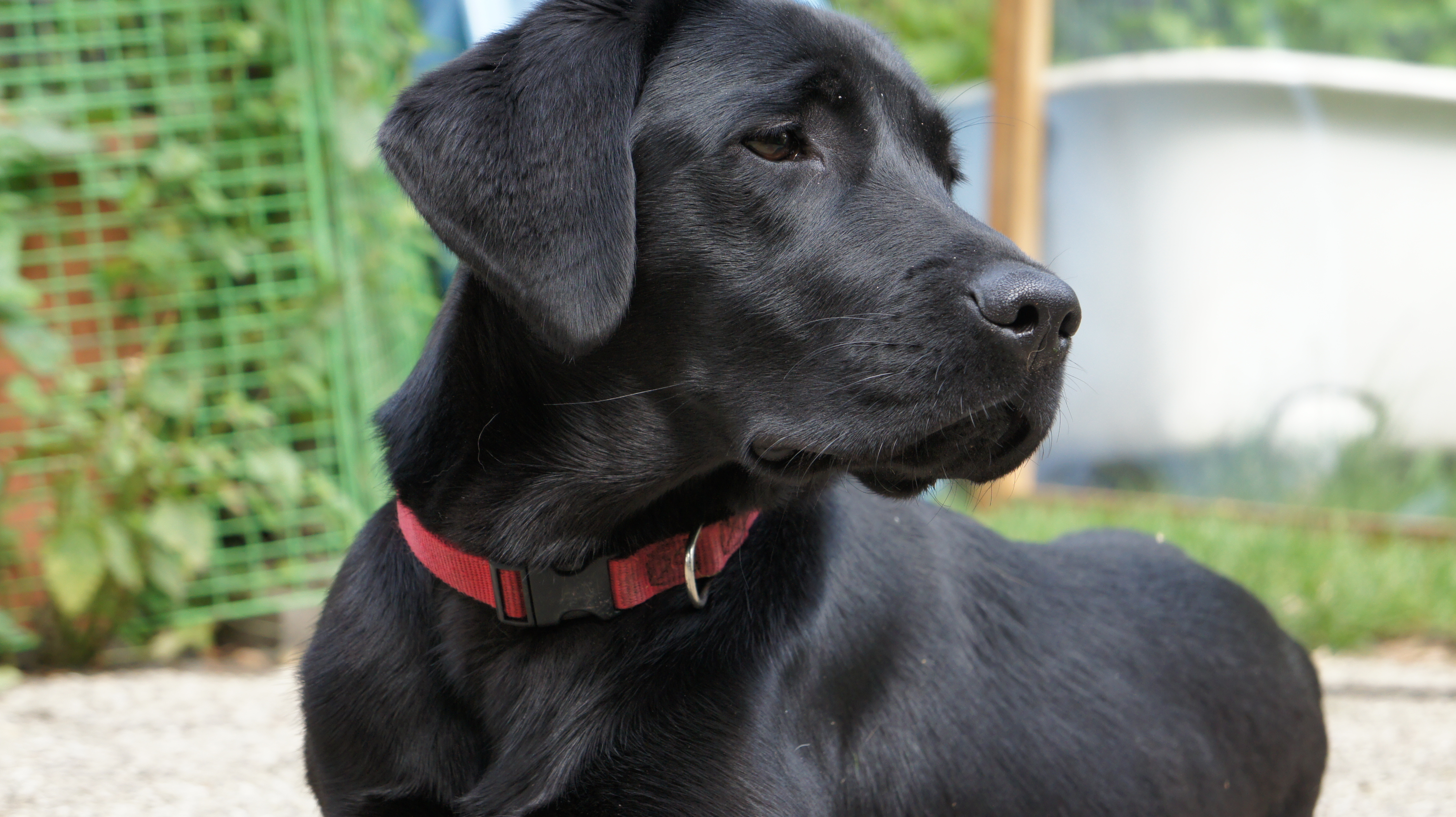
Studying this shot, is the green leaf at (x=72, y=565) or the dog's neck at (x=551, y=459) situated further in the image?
the green leaf at (x=72, y=565)

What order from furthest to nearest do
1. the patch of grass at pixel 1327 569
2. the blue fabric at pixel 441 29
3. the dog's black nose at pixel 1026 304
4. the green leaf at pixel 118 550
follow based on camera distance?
the blue fabric at pixel 441 29 → the patch of grass at pixel 1327 569 → the green leaf at pixel 118 550 → the dog's black nose at pixel 1026 304

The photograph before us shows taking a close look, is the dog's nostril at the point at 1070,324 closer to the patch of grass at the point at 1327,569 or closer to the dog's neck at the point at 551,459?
the dog's neck at the point at 551,459

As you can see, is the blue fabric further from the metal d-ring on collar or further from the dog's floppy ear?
the metal d-ring on collar

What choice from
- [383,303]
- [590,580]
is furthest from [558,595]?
[383,303]

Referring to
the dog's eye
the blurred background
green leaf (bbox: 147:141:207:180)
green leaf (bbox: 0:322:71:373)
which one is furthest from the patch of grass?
green leaf (bbox: 0:322:71:373)

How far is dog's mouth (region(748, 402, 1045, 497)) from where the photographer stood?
1.70m

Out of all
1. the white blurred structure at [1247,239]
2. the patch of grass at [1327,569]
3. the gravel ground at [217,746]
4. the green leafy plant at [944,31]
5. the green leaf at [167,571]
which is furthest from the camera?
the green leafy plant at [944,31]

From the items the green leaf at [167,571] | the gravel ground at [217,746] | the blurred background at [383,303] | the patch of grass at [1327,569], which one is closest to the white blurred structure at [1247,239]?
the blurred background at [383,303]

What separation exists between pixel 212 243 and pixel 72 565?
1.08 meters

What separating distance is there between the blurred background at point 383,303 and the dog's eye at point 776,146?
1.95ft

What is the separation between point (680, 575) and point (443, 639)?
38 cm

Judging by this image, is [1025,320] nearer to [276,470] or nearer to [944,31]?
[276,470]

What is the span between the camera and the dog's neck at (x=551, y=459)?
1854 mm

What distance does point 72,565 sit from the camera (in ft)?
12.2
